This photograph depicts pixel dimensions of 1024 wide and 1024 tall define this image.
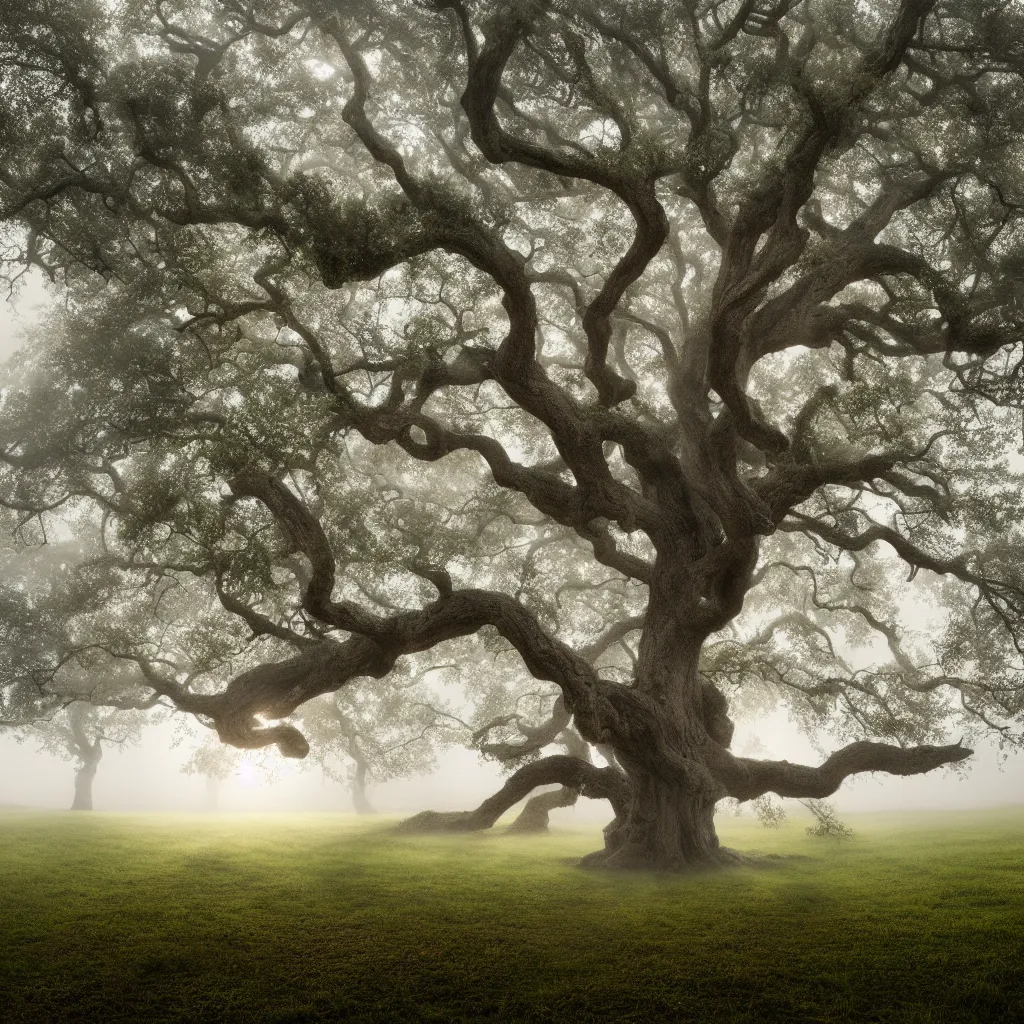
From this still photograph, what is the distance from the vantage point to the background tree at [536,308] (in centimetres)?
1095

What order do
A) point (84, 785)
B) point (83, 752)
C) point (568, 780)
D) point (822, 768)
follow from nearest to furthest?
point (822, 768) < point (568, 780) < point (83, 752) < point (84, 785)

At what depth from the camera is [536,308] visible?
13.4 metres

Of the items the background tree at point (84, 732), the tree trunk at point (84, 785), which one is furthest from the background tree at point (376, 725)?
the tree trunk at point (84, 785)

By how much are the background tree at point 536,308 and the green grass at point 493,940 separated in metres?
2.56

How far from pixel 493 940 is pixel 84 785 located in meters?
34.8

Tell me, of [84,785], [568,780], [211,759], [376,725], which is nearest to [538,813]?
[568,780]

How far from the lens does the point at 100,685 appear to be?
80.3ft

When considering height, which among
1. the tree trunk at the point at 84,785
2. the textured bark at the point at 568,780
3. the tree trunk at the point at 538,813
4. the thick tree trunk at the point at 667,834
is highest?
the textured bark at the point at 568,780

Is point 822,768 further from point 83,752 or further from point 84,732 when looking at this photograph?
point 83,752

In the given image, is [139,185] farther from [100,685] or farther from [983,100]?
[100,685]

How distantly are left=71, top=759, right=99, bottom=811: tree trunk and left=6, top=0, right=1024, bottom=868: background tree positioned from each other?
21.7 m

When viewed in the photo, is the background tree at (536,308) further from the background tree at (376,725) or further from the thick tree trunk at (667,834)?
the background tree at (376,725)

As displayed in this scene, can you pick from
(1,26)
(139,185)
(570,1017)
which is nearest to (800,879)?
(570,1017)

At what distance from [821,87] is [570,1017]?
38.3 feet
